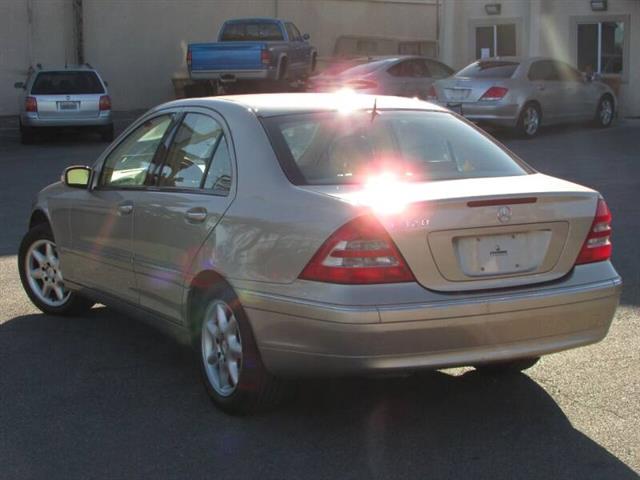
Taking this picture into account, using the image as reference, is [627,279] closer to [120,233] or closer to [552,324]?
[552,324]

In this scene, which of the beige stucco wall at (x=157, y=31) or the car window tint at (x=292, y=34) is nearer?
the car window tint at (x=292, y=34)

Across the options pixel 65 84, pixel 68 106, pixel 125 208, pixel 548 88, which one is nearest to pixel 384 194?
pixel 125 208

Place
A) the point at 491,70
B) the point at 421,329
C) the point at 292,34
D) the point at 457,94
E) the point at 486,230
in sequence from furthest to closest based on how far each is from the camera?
the point at 292,34 → the point at 491,70 → the point at 457,94 → the point at 486,230 → the point at 421,329

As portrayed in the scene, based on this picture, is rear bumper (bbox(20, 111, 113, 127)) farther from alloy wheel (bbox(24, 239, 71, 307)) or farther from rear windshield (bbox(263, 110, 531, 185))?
rear windshield (bbox(263, 110, 531, 185))

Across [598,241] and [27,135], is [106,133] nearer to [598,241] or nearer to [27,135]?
[27,135]

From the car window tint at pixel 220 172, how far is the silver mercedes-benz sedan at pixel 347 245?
0.05 feet

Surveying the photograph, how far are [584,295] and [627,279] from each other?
3296mm

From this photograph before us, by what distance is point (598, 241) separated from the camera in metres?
4.78

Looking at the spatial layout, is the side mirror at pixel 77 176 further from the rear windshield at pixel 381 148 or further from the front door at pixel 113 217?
the rear windshield at pixel 381 148

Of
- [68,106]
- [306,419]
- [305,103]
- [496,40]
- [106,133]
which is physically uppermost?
[496,40]

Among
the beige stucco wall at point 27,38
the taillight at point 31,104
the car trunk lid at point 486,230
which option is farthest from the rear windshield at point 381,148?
the beige stucco wall at point 27,38

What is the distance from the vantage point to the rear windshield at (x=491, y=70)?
63.5 ft

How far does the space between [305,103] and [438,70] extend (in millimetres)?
17037

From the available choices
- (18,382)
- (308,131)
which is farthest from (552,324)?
(18,382)
